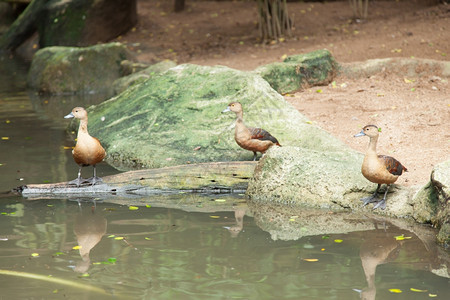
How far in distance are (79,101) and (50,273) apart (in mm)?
8922

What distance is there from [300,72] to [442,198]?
615 cm

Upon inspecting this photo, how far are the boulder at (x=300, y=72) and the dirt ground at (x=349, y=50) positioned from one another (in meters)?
0.21

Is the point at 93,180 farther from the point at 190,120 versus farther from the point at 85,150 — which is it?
the point at 190,120

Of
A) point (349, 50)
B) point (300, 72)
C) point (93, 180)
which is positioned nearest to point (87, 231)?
point (93, 180)

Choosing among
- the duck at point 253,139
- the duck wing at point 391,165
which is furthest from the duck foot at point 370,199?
the duck at point 253,139

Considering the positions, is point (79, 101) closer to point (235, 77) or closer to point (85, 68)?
point (85, 68)

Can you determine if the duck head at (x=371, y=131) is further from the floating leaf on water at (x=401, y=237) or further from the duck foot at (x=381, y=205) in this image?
the floating leaf on water at (x=401, y=237)

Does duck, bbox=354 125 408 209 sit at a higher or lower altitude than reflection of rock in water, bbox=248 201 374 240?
higher

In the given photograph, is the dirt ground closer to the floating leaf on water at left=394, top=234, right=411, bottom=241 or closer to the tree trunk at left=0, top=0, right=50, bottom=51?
the floating leaf on water at left=394, top=234, right=411, bottom=241

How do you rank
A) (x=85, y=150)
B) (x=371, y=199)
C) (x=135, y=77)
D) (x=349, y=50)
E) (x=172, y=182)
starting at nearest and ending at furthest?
(x=371, y=199) < (x=85, y=150) < (x=172, y=182) < (x=135, y=77) < (x=349, y=50)

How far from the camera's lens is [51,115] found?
12273mm

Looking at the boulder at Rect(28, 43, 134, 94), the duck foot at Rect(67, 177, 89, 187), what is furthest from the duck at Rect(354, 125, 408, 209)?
the boulder at Rect(28, 43, 134, 94)

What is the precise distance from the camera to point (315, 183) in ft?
23.1

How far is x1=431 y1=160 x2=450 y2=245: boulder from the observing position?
5.85 m
